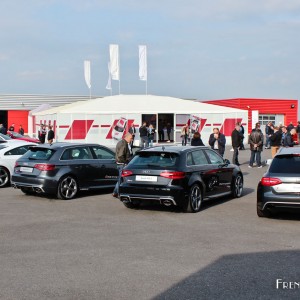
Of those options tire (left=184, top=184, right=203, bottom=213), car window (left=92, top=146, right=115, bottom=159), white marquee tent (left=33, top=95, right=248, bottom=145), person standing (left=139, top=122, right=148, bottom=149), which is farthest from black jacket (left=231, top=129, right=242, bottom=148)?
white marquee tent (left=33, top=95, right=248, bottom=145)

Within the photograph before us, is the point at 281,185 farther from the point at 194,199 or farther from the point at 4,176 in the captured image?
the point at 4,176

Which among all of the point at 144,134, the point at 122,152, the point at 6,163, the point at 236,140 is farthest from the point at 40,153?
the point at 144,134

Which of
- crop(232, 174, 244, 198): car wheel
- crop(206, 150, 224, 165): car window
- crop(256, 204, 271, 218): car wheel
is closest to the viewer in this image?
crop(256, 204, 271, 218): car wheel

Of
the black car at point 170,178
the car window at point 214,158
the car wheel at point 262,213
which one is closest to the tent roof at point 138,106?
the car window at point 214,158

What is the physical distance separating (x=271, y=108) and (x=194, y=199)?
140 feet

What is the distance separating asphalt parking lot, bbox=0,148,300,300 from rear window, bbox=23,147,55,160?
1.77 metres

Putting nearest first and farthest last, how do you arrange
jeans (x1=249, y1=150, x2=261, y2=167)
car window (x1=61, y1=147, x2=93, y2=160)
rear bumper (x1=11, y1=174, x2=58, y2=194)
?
rear bumper (x1=11, y1=174, x2=58, y2=194) < car window (x1=61, y1=147, x2=93, y2=160) < jeans (x1=249, y1=150, x2=261, y2=167)

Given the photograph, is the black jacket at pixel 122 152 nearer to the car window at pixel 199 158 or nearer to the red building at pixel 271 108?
the car window at pixel 199 158

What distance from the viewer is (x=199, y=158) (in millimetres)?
11656

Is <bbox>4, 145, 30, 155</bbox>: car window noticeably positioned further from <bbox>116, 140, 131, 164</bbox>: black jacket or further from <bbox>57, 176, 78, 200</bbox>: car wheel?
<bbox>116, 140, 131, 164</bbox>: black jacket

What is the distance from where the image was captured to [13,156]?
634 inches

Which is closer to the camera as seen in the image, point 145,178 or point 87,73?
point 145,178

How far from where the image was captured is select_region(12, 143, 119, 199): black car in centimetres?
1291

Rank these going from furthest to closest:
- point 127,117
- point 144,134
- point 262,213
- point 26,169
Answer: point 127,117 < point 144,134 < point 26,169 < point 262,213
